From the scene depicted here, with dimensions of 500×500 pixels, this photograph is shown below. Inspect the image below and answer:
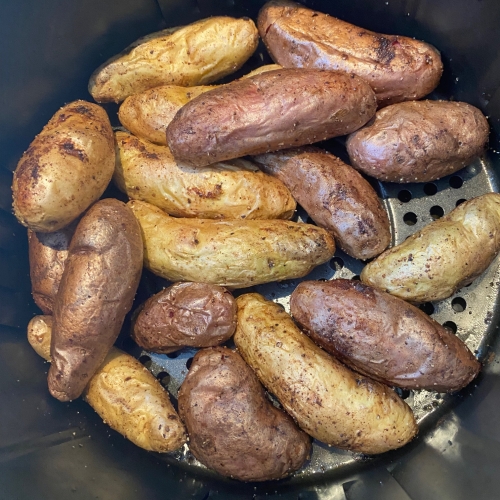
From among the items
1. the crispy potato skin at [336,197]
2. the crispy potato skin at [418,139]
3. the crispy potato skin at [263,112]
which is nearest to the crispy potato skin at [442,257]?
the crispy potato skin at [336,197]

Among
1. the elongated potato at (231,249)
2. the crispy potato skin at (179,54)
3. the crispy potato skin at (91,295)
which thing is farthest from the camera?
the crispy potato skin at (179,54)

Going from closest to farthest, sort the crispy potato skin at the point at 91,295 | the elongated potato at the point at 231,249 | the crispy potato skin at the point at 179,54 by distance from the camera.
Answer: the crispy potato skin at the point at 91,295
the elongated potato at the point at 231,249
the crispy potato skin at the point at 179,54

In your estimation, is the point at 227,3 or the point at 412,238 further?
the point at 227,3

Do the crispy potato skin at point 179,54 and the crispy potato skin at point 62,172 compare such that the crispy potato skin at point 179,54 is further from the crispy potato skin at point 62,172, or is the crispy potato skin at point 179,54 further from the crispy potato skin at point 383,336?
the crispy potato skin at point 383,336

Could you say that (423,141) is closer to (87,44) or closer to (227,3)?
(227,3)

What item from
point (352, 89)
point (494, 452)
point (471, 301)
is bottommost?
point (494, 452)

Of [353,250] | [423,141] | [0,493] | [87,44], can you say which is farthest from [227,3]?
[0,493]

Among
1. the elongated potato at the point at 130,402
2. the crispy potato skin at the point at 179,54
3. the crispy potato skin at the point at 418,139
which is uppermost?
the crispy potato skin at the point at 179,54
